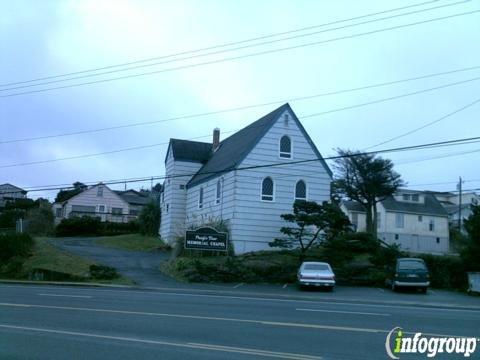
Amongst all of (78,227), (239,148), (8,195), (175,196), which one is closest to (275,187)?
(239,148)

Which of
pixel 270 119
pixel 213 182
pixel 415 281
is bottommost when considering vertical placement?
pixel 415 281

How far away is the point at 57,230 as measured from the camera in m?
56.5

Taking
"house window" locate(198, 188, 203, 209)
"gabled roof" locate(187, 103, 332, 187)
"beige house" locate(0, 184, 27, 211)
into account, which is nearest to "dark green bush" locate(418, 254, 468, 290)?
"gabled roof" locate(187, 103, 332, 187)

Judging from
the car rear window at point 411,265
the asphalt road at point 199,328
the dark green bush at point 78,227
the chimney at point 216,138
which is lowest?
the asphalt road at point 199,328

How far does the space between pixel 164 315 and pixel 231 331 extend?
3.04 metres

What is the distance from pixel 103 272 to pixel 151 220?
67.0 ft

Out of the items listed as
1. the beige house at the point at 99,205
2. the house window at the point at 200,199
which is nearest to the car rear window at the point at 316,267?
the house window at the point at 200,199

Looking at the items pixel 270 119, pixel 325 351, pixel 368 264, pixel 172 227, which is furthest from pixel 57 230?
pixel 325 351

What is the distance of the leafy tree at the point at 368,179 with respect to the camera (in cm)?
5428

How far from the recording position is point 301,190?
37.4 m

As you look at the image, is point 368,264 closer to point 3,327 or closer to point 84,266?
point 84,266

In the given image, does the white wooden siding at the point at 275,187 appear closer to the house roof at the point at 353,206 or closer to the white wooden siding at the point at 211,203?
the white wooden siding at the point at 211,203

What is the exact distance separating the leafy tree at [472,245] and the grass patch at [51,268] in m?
17.2

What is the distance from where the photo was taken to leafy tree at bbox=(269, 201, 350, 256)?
32341 millimetres
